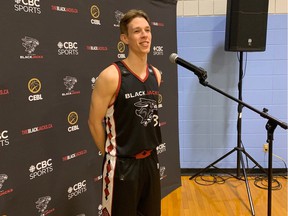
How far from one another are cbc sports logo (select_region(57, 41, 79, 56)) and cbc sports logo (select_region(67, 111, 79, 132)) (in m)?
0.43

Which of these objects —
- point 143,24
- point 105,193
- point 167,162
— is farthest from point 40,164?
point 167,162

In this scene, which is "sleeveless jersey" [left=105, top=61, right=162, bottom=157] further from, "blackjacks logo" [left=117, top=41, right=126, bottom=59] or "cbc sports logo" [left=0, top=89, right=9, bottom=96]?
"blackjacks logo" [left=117, top=41, right=126, bottom=59]

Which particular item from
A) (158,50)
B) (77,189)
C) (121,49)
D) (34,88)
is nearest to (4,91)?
(34,88)

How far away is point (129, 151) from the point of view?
1.63 meters

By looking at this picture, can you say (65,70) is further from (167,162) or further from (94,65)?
(167,162)

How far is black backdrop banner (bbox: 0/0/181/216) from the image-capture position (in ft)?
5.86

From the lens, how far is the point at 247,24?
9.86 feet

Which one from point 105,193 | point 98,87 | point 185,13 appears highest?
point 185,13

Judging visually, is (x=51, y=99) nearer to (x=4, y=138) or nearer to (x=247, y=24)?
(x=4, y=138)

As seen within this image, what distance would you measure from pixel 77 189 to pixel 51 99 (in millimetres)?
724

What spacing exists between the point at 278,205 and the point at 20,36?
Answer: 2.71 metres

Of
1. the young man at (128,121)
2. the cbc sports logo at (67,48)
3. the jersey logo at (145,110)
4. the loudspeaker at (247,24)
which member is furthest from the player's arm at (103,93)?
the loudspeaker at (247,24)

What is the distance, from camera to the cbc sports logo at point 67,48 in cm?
208

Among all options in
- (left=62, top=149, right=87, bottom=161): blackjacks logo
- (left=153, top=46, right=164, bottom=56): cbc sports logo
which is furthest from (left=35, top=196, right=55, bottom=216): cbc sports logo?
(left=153, top=46, right=164, bottom=56): cbc sports logo
